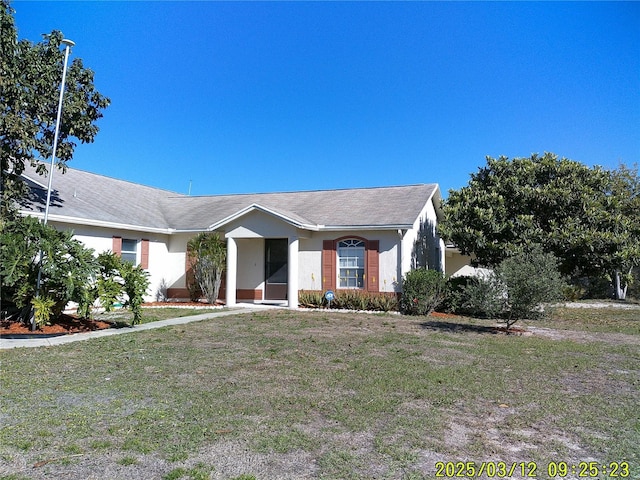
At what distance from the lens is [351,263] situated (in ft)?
55.4

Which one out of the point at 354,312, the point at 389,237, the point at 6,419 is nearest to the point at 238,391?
the point at 6,419

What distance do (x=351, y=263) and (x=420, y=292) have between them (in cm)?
280

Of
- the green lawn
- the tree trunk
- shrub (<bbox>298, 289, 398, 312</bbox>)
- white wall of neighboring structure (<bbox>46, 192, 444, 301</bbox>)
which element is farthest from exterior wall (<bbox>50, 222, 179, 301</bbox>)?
the tree trunk

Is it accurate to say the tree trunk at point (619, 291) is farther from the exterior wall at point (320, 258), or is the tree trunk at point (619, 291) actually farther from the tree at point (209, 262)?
the tree at point (209, 262)

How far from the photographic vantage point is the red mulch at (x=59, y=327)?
9809 mm

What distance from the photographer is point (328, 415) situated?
16.6 ft

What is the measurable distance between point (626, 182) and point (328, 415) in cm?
2960

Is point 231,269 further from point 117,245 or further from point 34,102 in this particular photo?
point 34,102

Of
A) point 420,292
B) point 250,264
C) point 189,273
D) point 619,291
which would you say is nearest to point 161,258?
point 189,273

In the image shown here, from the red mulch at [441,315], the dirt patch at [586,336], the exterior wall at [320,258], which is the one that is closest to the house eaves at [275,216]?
the exterior wall at [320,258]

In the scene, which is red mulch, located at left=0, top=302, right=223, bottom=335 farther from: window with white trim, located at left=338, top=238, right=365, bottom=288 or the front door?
window with white trim, located at left=338, top=238, right=365, bottom=288

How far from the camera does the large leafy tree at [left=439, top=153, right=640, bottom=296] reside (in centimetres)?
1487

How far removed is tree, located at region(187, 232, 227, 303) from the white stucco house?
444 millimetres

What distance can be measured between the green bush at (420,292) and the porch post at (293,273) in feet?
12.1
